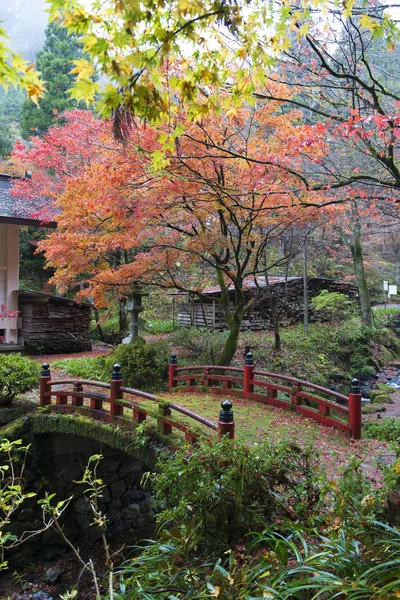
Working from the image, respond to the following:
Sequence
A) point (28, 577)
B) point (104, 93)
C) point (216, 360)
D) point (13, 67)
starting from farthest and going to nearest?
point (216, 360) → point (28, 577) → point (104, 93) → point (13, 67)

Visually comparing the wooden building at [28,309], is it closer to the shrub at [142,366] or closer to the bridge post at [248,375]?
the shrub at [142,366]

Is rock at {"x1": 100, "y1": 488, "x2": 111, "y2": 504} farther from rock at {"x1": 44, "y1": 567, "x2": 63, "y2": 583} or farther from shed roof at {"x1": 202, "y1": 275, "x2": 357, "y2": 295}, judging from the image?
shed roof at {"x1": 202, "y1": 275, "x2": 357, "y2": 295}

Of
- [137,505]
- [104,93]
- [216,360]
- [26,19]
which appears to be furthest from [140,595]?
[26,19]

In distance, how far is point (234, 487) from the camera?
3621 mm

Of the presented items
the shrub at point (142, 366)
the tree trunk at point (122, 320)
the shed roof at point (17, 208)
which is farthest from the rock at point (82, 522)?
the tree trunk at point (122, 320)

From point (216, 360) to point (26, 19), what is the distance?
10295cm

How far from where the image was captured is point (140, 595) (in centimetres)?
289

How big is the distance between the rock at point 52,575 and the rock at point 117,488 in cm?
181

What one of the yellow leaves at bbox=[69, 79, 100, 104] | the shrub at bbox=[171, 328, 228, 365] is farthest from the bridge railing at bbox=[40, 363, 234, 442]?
the shrub at bbox=[171, 328, 228, 365]

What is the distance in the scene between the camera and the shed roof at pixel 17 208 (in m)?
13.5

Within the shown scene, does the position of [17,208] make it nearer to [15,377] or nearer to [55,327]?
[55,327]

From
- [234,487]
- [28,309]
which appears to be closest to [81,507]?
[234,487]

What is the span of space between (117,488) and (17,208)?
30.7ft

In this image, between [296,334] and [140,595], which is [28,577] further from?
[296,334]
